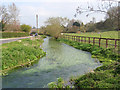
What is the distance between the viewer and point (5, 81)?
6.07 meters

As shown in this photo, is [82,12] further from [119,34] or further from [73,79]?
[73,79]

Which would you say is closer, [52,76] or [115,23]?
[115,23]

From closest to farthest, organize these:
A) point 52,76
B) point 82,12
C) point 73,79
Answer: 1. point 82,12
2. point 73,79
3. point 52,76

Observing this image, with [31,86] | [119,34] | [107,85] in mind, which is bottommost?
[31,86]

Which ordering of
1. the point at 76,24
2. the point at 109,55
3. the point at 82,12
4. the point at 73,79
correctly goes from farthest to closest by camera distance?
the point at 76,24 → the point at 109,55 → the point at 73,79 → the point at 82,12

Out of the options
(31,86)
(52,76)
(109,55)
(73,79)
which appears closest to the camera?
(31,86)

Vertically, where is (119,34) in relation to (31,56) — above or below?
above

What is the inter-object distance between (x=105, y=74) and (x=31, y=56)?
6605 millimetres

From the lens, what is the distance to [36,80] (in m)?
6.16

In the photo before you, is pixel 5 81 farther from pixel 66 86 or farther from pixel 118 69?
pixel 118 69

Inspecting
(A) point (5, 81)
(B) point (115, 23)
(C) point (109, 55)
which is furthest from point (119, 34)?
(C) point (109, 55)

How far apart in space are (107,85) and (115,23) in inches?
86.9

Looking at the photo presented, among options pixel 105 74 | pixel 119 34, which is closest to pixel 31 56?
pixel 105 74

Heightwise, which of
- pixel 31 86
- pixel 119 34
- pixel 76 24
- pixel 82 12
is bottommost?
pixel 31 86
